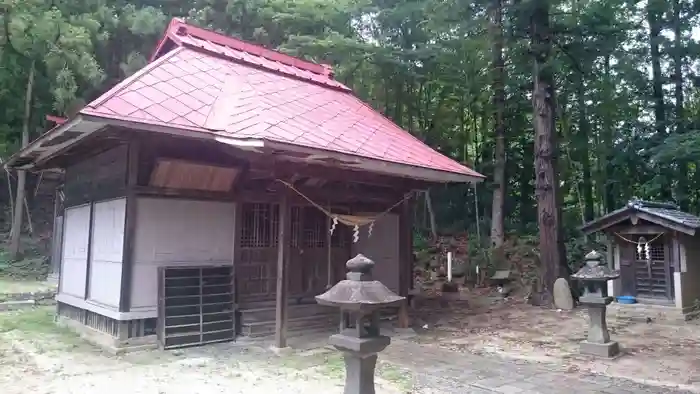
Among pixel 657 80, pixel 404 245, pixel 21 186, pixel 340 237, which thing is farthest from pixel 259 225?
pixel 657 80

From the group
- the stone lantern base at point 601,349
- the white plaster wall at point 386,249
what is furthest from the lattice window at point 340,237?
the stone lantern base at point 601,349

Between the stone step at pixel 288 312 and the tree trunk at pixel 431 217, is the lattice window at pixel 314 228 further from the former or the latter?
the tree trunk at pixel 431 217

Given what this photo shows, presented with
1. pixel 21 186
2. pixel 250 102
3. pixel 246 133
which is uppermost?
pixel 250 102

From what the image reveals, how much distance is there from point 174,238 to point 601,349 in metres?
5.95

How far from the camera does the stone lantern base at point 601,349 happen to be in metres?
6.47

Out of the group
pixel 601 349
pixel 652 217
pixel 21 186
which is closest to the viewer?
pixel 601 349

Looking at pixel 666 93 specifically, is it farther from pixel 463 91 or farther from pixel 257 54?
pixel 257 54

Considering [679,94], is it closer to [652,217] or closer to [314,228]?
[652,217]

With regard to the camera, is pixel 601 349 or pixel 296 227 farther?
pixel 296 227

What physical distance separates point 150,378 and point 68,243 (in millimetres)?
4788

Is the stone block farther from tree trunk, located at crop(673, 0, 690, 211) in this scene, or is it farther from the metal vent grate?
the metal vent grate

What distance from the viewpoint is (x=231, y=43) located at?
9297 millimetres

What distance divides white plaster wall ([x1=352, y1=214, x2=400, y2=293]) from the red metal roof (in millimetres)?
1644

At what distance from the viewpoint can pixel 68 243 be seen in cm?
890
